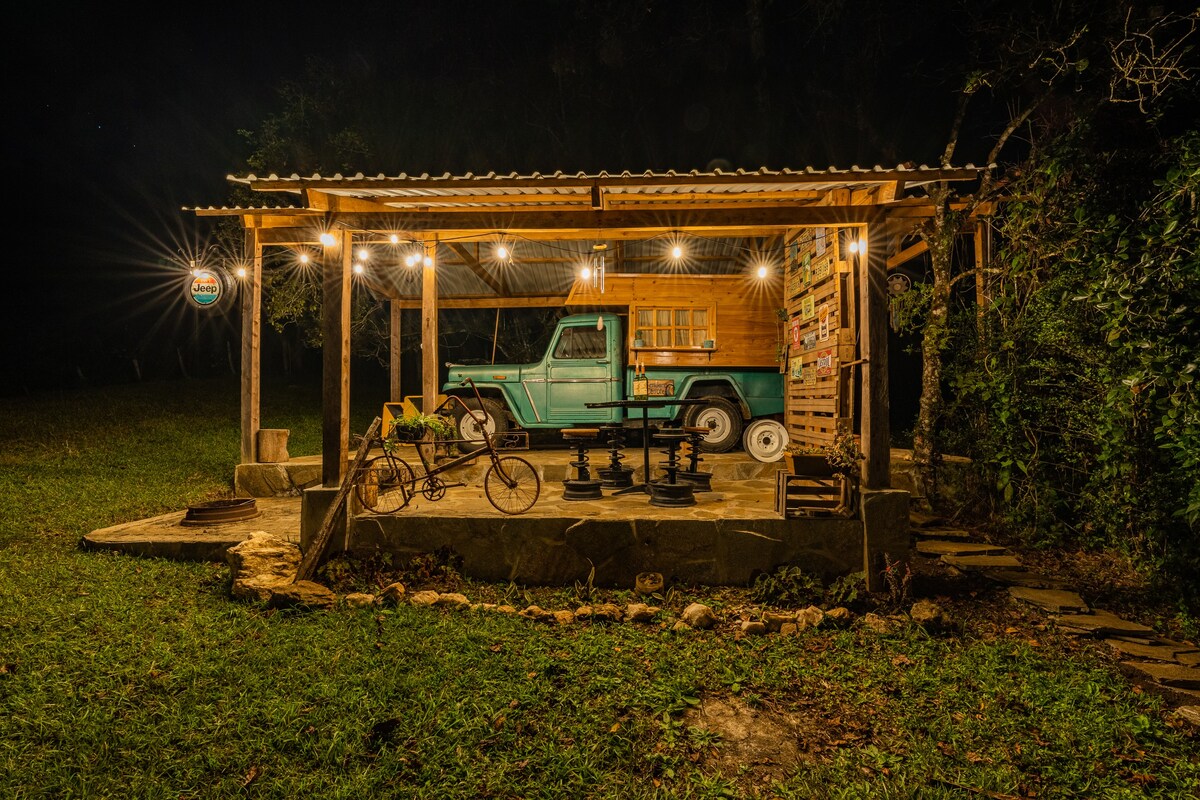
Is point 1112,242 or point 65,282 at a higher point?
point 65,282

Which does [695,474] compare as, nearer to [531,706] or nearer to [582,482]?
Answer: [582,482]

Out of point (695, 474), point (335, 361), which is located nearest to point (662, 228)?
point (695, 474)

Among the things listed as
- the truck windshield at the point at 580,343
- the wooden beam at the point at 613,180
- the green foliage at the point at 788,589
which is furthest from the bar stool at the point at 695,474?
the truck windshield at the point at 580,343

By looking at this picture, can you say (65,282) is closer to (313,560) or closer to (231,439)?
(231,439)

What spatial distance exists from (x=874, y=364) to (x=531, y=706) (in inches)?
143

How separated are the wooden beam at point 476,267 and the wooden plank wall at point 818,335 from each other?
4263 millimetres

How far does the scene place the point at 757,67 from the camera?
11500 mm

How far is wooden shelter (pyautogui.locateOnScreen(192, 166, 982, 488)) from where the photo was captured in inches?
192

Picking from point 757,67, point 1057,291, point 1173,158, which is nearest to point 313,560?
point 1057,291

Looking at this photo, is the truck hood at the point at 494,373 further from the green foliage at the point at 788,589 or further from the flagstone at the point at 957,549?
the flagstone at the point at 957,549

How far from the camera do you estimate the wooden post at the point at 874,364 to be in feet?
16.0

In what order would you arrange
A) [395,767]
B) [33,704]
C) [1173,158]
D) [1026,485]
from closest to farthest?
[395,767] → [33,704] → [1173,158] → [1026,485]

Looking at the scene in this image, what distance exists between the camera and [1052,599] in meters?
4.35

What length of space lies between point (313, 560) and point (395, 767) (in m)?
2.44
